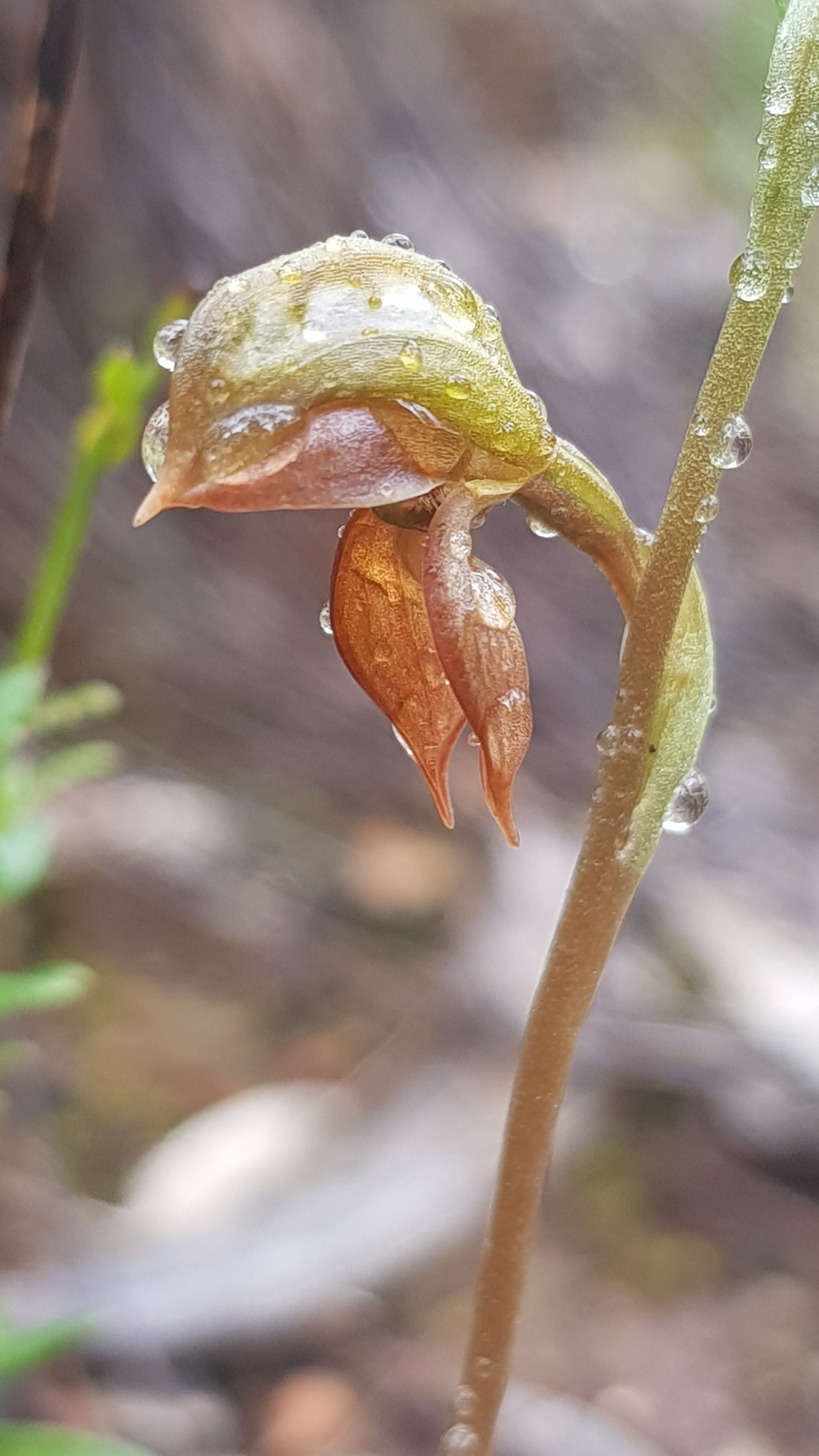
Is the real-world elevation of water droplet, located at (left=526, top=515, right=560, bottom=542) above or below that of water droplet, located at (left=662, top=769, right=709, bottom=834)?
above

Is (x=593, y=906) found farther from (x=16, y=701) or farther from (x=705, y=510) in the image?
(x=16, y=701)

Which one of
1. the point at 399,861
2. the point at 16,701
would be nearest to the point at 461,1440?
the point at 16,701

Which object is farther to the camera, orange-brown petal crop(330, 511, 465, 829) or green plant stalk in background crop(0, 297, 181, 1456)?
green plant stalk in background crop(0, 297, 181, 1456)

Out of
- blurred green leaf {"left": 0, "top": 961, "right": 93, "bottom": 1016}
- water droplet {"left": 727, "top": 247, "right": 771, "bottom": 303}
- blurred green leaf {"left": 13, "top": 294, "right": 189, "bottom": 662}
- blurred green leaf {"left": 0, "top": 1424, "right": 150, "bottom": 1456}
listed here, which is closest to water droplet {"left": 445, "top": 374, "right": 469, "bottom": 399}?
water droplet {"left": 727, "top": 247, "right": 771, "bottom": 303}

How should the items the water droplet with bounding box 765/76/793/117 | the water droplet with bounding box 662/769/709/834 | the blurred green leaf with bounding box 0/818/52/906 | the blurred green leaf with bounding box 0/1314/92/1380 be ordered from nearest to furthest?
the water droplet with bounding box 765/76/793/117 < the water droplet with bounding box 662/769/709/834 < the blurred green leaf with bounding box 0/1314/92/1380 < the blurred green leaf with bounding box 0/818/52/906

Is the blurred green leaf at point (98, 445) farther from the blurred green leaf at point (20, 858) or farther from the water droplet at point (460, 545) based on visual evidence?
the water droplet at point (460, 545)

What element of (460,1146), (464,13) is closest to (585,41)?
(464,13)

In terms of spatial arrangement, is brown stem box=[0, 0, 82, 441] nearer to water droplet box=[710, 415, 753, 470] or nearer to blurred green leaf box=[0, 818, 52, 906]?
blurred green leaf box=[0, 818, 52, 906]
